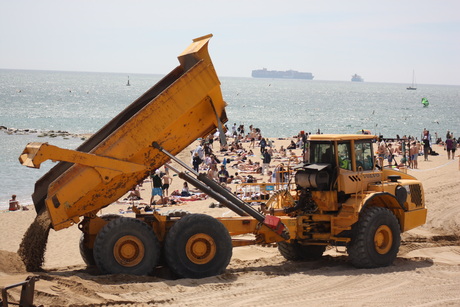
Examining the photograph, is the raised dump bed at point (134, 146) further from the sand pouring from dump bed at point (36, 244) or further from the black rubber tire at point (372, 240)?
the black rubber tire at point (372, 240)

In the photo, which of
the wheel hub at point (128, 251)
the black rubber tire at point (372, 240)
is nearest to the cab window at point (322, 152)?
the black rubber tire at point (372, 240)

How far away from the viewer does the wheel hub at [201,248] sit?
11.2 m

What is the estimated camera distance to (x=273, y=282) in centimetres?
1085

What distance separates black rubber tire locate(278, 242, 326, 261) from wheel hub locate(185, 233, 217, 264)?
93.2 inches

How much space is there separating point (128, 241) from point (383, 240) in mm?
4767

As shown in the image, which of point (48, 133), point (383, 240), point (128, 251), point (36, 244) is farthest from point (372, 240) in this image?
point (48, 133)

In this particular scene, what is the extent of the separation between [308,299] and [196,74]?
13.6ft

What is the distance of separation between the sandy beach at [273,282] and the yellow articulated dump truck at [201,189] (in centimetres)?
40

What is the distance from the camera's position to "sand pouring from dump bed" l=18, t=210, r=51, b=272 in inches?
438

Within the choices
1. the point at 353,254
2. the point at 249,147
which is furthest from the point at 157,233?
the point at 249,147

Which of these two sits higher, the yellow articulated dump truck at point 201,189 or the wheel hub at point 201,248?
the yellow articulated dump truck at point 201,189

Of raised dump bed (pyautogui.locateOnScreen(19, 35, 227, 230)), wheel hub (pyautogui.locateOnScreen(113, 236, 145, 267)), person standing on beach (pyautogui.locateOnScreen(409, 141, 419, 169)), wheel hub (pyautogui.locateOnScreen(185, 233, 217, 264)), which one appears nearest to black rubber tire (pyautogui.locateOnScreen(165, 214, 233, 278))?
wheel hub (pyautogui.locateOnScreen(185, 233, 217, 264))

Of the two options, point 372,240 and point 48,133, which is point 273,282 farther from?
point 48,133

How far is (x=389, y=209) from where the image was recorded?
42.2 feet
